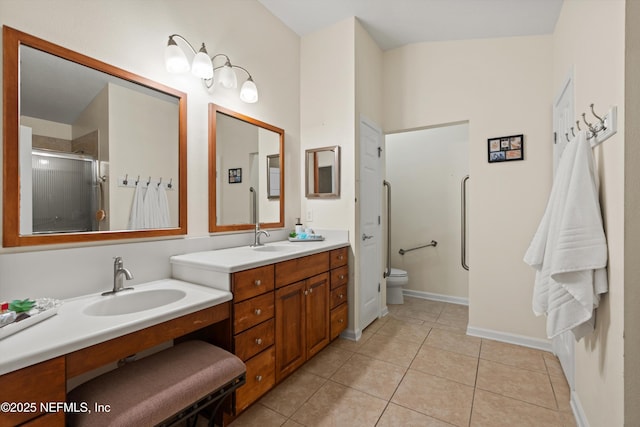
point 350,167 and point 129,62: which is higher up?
point 129,62

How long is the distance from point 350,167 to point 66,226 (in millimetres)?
2021

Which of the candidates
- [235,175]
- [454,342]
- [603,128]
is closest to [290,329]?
[235,175]

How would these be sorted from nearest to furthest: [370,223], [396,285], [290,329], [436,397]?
[436,397] < [290,329] < [370,223] < [396,285]

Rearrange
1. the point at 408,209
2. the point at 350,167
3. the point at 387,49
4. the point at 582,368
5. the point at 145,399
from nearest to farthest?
the point at 145,399 < the point at 582,368 < the point at 350,167 < the point at 387,49 < the point at 408,209

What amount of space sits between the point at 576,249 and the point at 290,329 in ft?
5.32

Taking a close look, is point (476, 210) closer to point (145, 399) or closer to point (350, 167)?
point (350, 167)

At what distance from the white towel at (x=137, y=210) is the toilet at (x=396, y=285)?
275 cm

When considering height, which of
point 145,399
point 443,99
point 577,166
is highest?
A: point 443,99

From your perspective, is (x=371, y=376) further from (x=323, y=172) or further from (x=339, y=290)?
(x=323, y=172)

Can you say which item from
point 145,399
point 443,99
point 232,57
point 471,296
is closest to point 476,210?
point 471,296

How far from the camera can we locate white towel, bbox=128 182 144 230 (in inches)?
63.1

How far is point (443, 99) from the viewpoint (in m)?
2.84

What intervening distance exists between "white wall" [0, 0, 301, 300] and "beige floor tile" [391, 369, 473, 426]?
1561mm

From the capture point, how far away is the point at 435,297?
3.73 m
